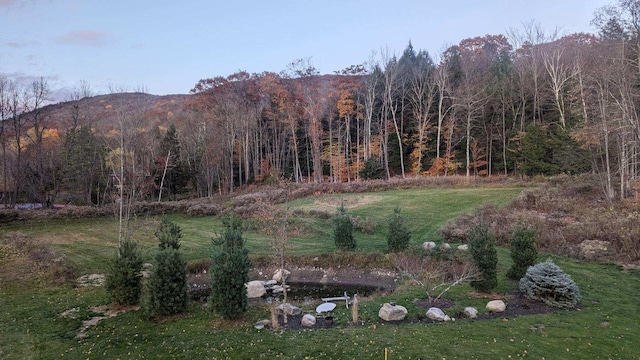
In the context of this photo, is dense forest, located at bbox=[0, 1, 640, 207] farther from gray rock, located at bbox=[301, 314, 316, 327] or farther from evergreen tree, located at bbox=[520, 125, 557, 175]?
gray rock, located at bbox=[301, 314, 316, 327]

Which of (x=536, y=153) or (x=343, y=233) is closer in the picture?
(x=343, y=233)

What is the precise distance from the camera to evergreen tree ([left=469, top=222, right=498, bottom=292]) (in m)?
12.1

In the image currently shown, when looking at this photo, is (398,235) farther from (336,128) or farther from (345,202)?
(336,128)

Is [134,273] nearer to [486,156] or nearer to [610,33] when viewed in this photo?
[610,33]

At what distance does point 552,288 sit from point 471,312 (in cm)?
287

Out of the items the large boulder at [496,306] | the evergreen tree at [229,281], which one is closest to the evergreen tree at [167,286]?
the evergreen tree at [229,281]

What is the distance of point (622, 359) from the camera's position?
794 centimetres

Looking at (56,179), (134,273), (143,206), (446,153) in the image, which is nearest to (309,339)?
(134,273)

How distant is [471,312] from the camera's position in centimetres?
1074

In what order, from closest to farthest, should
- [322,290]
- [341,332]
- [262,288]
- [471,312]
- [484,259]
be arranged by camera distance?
[341,332] < [471,312] < [484,259] < [262,288] < [322,290]

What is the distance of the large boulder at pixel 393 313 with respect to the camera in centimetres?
1081

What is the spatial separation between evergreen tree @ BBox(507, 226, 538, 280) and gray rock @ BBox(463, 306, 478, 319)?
392 cm

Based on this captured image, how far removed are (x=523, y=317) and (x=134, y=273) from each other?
12384 mm

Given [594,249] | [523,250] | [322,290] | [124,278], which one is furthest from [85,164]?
[594,249]
